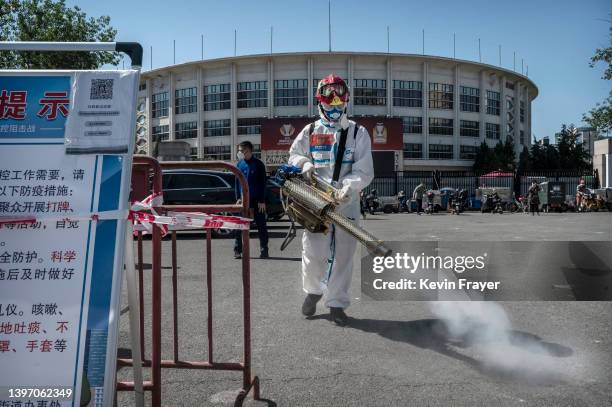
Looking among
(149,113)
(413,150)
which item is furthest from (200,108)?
(413,150)

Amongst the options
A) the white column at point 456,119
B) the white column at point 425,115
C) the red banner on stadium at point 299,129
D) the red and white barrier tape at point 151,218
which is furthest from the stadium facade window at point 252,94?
the red and white barrier tape at point 151,218

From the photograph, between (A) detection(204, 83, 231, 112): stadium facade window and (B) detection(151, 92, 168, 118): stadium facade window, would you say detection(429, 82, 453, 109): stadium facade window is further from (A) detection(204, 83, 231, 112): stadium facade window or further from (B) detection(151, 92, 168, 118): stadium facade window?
(B) detection(151, 92, 168, 118): stadium facade window

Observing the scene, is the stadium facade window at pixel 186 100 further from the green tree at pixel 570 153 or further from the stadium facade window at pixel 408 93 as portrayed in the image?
→ the green tree at pixel 570 153

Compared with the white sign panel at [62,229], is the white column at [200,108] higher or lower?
higher

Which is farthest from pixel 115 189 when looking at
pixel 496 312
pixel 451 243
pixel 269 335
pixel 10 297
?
pixel 451 243

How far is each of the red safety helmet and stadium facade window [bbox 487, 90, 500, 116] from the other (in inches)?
2560

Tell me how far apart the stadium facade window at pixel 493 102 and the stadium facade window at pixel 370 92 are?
15279 mm

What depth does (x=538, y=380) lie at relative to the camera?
3.23m

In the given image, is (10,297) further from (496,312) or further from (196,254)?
(196,254)

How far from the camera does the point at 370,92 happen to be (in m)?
58.8

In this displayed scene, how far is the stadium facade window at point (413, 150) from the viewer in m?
59.4

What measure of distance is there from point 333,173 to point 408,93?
5750 cm

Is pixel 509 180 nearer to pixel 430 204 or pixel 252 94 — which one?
pixel 430 204

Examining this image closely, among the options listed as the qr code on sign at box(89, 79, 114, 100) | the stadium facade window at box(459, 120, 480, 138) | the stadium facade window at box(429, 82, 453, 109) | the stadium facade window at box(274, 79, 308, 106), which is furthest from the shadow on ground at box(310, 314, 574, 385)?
the stadium facade window at box(459, 120, 480, 138)
